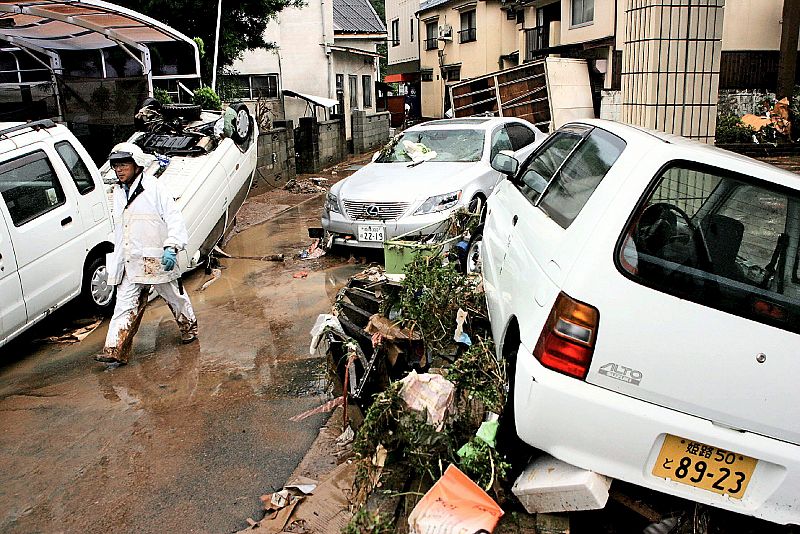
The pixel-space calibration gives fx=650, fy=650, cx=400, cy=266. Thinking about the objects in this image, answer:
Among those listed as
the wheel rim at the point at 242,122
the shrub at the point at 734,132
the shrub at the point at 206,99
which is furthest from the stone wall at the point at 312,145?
the shrub at the point at 734,132

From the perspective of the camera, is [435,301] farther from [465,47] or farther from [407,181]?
[465,47]

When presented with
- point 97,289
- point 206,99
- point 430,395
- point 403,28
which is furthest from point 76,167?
point 403,28

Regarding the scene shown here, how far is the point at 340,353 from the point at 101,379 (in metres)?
2.11

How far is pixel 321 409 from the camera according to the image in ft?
13.9

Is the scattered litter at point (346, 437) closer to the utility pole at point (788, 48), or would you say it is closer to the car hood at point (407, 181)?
the car hood at point (407, 181)

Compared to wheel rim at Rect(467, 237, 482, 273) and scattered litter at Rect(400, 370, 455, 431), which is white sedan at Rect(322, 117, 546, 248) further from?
scattered litter at Rect(400, 370, 455, 431)

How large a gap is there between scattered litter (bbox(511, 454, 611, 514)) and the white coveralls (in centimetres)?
368

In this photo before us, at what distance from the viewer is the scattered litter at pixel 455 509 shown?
245 cm

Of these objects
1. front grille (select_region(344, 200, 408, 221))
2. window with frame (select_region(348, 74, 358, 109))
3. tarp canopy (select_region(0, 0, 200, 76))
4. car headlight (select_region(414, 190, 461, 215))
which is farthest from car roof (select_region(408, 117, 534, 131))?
window with frame (select_region(348, 74, 358, 109))

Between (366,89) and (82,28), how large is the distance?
1838 cm

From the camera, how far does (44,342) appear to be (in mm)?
5953

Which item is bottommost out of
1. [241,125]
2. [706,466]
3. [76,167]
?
[706,466]

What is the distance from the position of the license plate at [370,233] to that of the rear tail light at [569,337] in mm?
5064

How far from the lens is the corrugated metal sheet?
24.9 m
